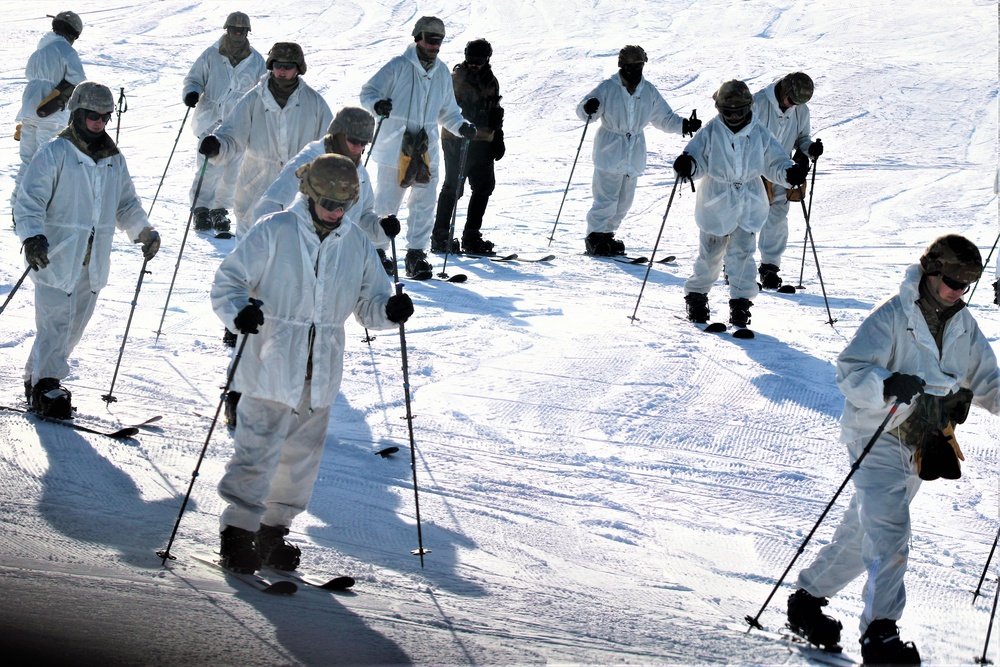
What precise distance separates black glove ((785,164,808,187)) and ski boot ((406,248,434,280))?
353 cm

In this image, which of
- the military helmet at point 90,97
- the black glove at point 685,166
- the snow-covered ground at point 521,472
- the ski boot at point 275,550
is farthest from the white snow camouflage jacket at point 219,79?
the ski boot at point 275,550

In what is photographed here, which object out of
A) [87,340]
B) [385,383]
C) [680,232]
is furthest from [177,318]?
[680,232]

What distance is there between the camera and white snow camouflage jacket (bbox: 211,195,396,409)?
5.13 metres

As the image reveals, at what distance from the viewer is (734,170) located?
938 cm

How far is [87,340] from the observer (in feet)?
30.0

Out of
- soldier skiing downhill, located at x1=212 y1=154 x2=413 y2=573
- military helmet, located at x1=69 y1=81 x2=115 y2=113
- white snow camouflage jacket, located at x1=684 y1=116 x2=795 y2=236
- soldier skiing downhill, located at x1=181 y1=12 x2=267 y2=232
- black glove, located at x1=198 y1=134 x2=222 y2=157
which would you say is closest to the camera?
soldier skiing downhill, located at x1=212 y1=154 x2=413 y2=573

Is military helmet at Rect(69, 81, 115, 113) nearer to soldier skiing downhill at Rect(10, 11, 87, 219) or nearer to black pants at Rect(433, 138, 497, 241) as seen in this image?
soldier skiing downhill at Rect(10, 11, 87, 219)

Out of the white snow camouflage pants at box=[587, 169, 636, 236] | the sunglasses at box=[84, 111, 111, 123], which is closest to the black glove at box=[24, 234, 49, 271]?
the sunglasses at box=[84, 111, 111, 123]

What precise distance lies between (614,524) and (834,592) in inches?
57.2

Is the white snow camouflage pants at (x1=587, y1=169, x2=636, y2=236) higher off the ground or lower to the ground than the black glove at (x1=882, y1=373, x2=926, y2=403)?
higher

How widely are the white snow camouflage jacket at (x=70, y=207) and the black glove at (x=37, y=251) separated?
0.21ft

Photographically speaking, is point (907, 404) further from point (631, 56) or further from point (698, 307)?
point (631, 56)

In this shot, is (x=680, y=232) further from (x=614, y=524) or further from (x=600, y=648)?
(x=600, y=648)

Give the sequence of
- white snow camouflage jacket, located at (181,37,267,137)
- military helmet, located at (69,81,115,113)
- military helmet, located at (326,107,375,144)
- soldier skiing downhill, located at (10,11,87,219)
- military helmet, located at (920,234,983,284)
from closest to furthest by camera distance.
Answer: military helmet, located at (920,234,983,284), military helmet, located at (326,107,375,144), military helmet, located at (69,81,115,113), soldier skiing downhill, located at (10,11,87,219), white snow camouflage jacket, located at (181,37,267,137)
